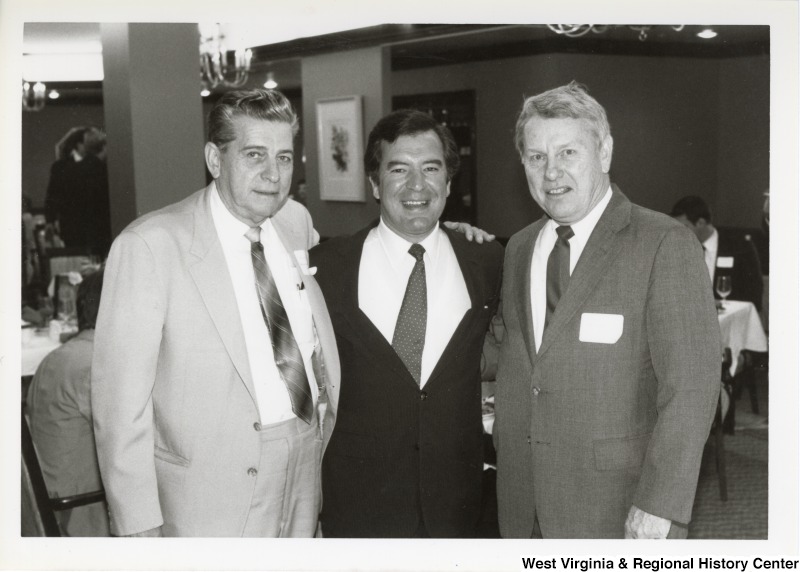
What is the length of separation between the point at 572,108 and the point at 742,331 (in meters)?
3.61

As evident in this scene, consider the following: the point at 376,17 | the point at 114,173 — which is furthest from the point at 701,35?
the point at 376,17

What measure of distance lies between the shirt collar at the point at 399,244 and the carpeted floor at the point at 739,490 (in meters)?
1.71

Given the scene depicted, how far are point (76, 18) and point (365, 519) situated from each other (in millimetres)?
1608

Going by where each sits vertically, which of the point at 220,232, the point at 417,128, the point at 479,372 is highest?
the point at 417,128

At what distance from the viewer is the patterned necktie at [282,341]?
6.16ft

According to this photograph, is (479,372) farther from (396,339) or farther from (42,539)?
(42,539)

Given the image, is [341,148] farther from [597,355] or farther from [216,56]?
[597,355]

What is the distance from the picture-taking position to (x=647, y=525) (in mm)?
1729

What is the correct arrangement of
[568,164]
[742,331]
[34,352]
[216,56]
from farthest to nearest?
[216,56] < [742,331] < [34,352] < [568,164]

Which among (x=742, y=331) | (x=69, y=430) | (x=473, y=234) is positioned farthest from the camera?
(x=742, y=331)

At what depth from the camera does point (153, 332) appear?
1739 millimetres

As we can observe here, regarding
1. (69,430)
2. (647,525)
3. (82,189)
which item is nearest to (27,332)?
(82,189)

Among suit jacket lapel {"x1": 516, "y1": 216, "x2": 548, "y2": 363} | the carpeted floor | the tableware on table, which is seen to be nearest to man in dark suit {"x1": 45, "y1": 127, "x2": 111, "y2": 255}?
the tableware on table

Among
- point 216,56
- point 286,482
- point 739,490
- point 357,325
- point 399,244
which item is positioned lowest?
point 739,490
